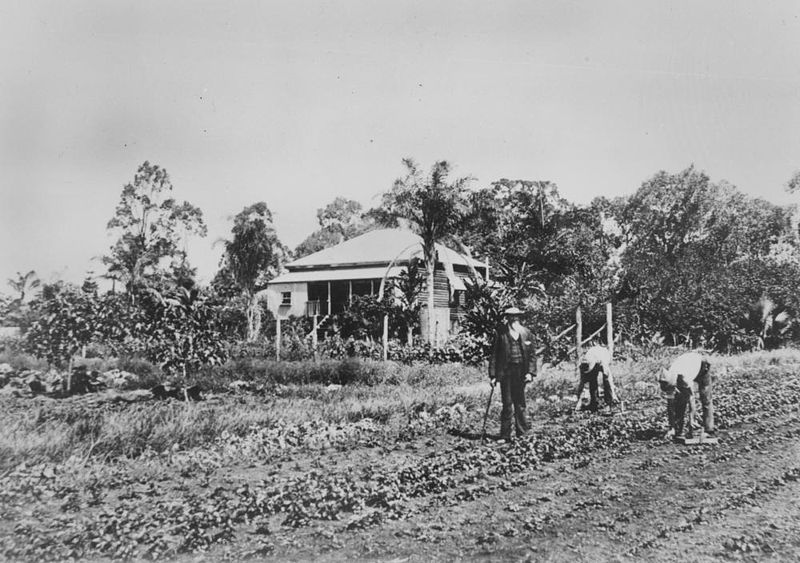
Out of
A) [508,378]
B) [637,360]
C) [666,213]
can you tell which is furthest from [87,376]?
[666,213]

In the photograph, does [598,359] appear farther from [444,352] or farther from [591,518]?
[444,352]

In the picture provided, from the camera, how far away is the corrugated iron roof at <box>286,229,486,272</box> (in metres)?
28.7

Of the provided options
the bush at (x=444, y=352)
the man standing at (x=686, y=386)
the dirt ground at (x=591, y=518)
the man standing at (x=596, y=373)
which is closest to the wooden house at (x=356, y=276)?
the bush at (x=444, y=352)

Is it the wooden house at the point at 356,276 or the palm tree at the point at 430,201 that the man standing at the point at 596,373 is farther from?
the wooden house at the point at 356,276

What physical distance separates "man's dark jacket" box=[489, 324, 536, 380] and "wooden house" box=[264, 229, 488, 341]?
60.5ft

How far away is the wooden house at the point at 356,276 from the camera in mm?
28344

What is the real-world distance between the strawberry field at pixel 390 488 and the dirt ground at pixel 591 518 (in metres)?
0.02

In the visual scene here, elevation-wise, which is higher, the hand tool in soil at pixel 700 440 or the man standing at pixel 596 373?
the man standing at pixel 596 373

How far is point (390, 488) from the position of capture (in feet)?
18.9

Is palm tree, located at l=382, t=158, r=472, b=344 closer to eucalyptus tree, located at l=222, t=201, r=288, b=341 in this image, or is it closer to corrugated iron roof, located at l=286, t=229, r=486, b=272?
corrugated iron roof, located at l=286, t=229, r=486, b=272

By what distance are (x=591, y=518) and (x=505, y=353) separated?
11.3 ft

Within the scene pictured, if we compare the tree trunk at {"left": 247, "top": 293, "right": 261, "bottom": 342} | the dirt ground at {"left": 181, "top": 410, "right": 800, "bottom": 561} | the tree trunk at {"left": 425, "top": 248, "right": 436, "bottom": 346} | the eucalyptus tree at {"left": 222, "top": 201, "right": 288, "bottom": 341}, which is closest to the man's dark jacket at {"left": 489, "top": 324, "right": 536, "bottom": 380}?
the dirt ground at {"left": 181, "top": 410, "right": 800, "bottom": 561}

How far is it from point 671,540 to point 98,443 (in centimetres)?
605

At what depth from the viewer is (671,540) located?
459 cm
